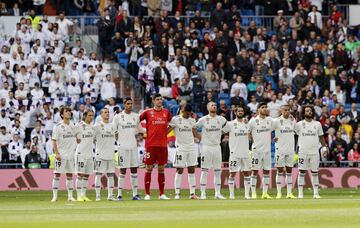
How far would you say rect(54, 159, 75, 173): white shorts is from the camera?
36.3 m

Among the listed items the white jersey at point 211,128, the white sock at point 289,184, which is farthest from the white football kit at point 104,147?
the white sock at point 289,184

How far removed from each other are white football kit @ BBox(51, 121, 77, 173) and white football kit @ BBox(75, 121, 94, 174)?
158mm

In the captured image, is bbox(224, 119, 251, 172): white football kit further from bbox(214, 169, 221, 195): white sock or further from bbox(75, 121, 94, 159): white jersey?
bbox(75, 121, 94, 159): white jersey

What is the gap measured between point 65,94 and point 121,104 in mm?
2287

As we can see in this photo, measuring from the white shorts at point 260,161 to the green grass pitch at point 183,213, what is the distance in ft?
11.9

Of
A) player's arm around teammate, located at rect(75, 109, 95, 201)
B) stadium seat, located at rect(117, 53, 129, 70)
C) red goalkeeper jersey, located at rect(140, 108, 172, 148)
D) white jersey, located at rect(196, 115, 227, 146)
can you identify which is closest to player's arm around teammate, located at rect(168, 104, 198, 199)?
white jersey, located at rect(196, 115, 227, 146)

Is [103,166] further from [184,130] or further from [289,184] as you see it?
[289,184]

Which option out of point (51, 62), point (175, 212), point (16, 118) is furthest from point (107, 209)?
point (51, 62)

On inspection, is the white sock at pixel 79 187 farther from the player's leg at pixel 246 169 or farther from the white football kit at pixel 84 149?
the player's leg at pixel 246 169

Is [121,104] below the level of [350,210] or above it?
above

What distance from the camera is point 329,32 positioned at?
55.1 metres

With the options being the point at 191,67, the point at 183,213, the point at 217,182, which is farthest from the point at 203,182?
the point at 191,67

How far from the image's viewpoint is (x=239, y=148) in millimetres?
37531

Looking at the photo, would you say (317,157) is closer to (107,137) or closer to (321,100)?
Result: (107,137)
